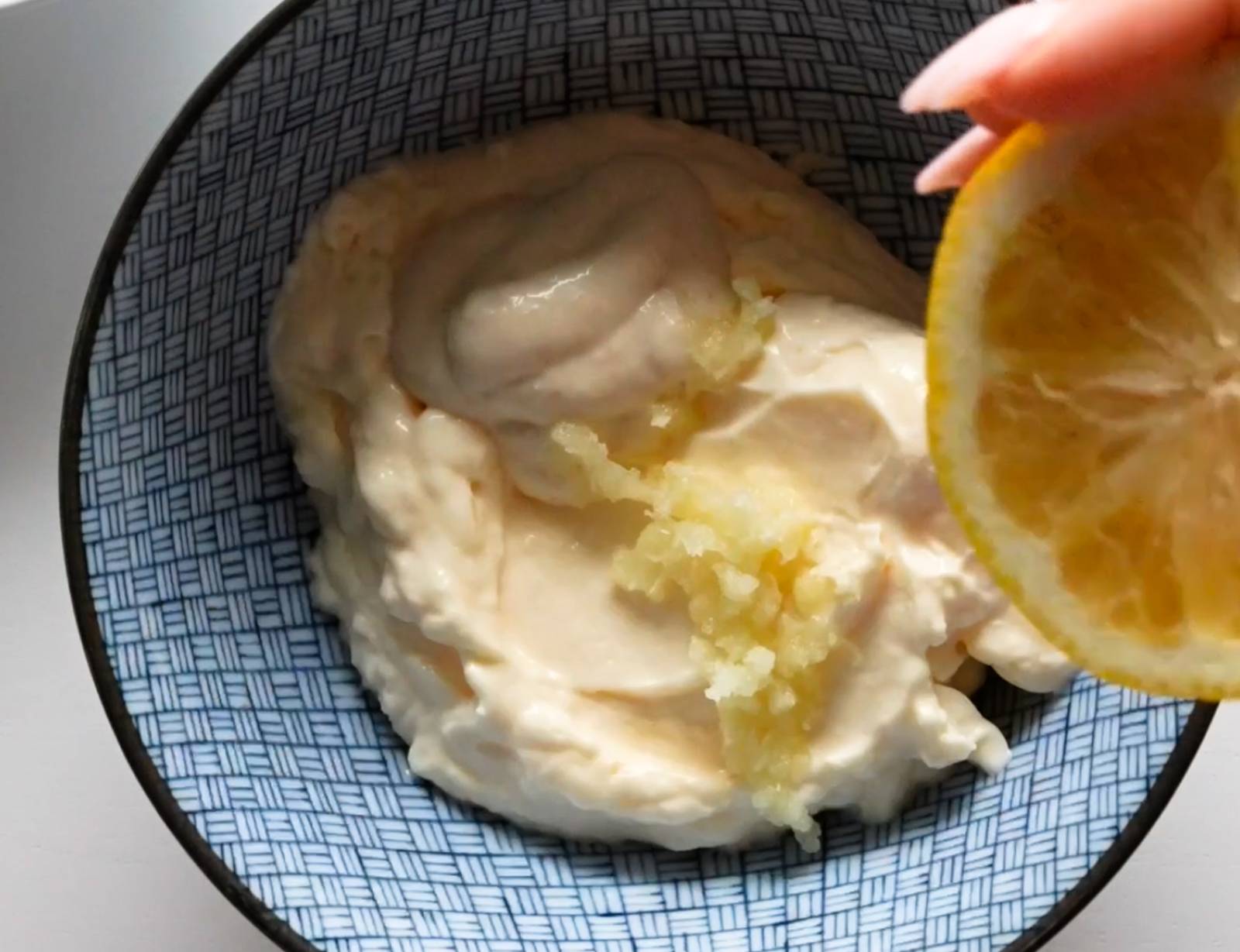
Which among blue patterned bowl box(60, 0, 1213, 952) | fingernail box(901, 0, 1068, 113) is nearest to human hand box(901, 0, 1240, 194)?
fingernail box(901, 0, 1068, 113)

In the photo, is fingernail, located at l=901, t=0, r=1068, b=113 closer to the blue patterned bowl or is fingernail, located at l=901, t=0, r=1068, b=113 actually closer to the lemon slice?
the lemon slice

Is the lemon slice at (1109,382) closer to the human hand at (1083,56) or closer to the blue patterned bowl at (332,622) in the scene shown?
Answer: the human hand at (1083,56)

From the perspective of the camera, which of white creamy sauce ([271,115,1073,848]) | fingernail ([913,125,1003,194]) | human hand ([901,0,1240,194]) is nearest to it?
human hand ([901,0,1240,194])

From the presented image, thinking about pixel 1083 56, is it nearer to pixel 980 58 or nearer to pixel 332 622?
pixel 980 58

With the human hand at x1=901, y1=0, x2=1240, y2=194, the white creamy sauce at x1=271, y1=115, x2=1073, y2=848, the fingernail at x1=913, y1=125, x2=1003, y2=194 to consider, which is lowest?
the white creamy sauce at x1=271, y1=115, x2=1073, y2=848

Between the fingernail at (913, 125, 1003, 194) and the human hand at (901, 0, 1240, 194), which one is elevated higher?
the human hand at (901, 0, 1240, 194)

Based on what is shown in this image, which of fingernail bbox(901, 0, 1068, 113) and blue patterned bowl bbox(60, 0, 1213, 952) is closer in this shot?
fingernail bbox(901, 0, 1068, 113)

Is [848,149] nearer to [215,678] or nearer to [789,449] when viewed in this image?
[789,449]

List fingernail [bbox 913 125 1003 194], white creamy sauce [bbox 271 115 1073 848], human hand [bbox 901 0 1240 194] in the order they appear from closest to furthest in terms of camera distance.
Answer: human hand [bbox 901 0 1240 194]
fingernail [bbox 913 125 1003 194]
white creamy sauce [bbox 271 115 1073 848]
